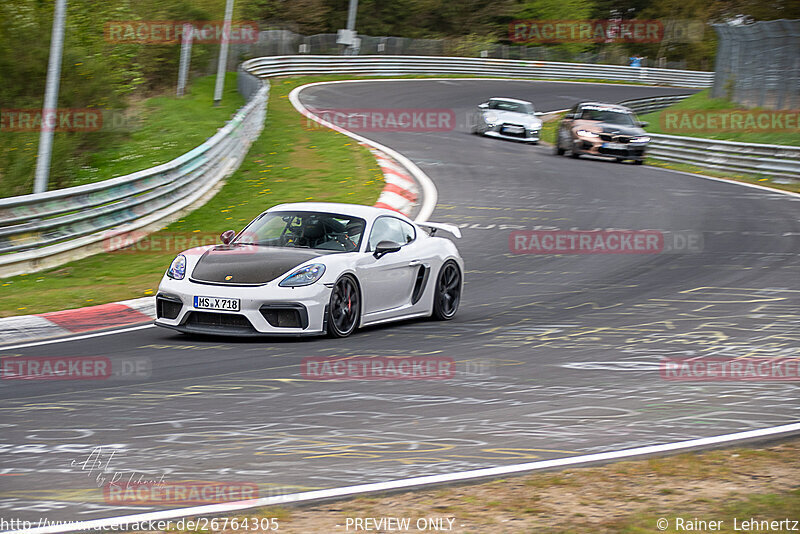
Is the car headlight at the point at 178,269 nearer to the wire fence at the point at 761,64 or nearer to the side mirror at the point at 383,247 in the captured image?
the side mirror at the point at 383,247

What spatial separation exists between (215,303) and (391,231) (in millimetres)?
2179

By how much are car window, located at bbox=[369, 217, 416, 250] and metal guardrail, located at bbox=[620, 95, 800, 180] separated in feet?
51.1

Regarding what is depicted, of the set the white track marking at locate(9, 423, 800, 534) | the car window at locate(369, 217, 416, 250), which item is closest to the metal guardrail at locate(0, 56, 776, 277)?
the car window at locate(369, 217, 416, 250)

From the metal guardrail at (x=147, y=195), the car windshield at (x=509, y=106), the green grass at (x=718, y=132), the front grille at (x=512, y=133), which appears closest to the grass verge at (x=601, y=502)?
the metal guardrail at (x=147, y=195)

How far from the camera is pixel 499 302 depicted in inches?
450

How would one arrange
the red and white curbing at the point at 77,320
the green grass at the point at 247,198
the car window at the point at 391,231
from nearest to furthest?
the red and white curbing at the point at 77,320
the car window at the point at 391,231
the green grass at the point at 247,198

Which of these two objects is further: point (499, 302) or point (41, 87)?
point (41, 87)

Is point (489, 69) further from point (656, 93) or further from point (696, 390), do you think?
point (696, 390)

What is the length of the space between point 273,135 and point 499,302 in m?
16.3

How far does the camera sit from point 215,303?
894 centimetres

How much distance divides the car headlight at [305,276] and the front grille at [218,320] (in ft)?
1.47

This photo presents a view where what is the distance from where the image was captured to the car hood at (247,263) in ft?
29.8

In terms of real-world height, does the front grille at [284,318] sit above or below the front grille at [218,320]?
above

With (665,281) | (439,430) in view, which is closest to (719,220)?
(665,281)
